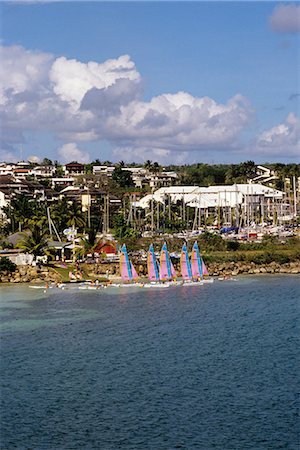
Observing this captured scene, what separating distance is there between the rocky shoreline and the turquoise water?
1136 cm

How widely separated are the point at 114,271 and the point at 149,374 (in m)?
34.3

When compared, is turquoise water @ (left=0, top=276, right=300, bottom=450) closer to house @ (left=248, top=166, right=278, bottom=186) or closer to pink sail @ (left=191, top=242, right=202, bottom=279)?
pink sail @ (left=191, top=242, right=202, bottom=279)

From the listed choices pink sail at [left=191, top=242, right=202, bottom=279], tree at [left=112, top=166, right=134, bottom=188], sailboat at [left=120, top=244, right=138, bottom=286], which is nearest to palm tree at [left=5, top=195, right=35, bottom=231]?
sailboat at [left=120, top=244, right=138, bottom=286]

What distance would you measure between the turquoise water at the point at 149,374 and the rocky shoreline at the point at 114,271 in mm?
11363

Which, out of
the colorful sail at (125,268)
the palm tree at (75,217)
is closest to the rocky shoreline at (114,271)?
the colorful sail at (125,268)

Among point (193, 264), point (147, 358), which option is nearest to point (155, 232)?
point (193, 264)

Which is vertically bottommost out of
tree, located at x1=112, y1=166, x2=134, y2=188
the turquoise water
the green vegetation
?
the turquoise water

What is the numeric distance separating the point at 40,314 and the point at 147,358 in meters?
13.2

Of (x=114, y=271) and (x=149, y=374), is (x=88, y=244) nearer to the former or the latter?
(x=114, y=271)

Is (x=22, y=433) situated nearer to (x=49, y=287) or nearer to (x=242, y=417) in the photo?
(x=242, y=417)

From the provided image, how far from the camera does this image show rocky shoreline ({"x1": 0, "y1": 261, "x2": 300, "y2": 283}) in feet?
203

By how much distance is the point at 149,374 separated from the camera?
100 feet

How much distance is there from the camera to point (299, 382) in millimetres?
29172

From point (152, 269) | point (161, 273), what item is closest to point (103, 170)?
point (152, 269)
